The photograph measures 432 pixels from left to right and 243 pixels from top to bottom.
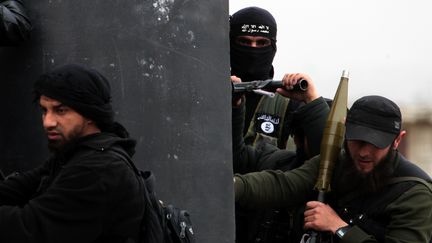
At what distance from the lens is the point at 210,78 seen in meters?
3.26

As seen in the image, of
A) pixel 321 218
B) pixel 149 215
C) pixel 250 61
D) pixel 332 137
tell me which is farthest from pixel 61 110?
pixel 250 61

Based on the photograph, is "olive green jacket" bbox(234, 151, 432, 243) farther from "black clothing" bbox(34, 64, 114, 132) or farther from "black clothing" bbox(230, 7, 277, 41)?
"black clothing" bbox(34, 64, 114, 132)

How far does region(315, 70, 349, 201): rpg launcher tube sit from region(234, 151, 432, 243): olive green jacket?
6 cm

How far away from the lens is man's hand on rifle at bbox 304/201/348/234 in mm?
3525

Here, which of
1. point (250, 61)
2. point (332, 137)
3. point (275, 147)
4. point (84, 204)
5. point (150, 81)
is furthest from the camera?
point (250, 61)

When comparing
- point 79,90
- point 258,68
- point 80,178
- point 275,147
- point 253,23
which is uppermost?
point 79,90

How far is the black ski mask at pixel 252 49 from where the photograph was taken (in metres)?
4.63

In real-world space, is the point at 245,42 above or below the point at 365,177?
above

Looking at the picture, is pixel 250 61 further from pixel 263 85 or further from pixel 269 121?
pixel 263 85

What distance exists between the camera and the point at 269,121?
4414mm

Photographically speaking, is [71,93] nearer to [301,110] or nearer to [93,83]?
[93,83]

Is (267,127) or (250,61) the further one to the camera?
(250,61)

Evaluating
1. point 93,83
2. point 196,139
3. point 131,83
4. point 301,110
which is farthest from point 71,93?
point 301,110

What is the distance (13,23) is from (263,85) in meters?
1.31
